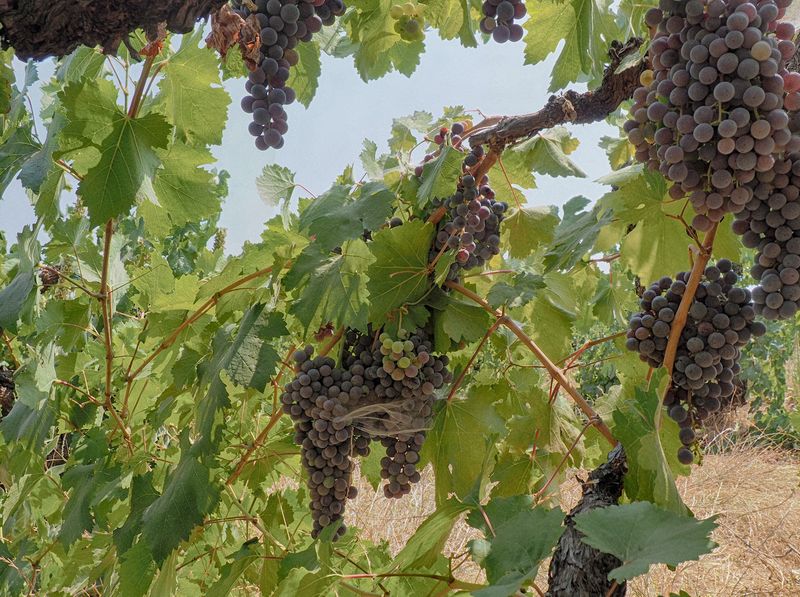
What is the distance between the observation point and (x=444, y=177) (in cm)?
147

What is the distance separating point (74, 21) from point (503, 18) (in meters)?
0.85

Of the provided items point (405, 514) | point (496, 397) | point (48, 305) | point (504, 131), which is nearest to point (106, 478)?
point (48, 305)

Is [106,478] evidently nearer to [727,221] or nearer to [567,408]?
[567,408]

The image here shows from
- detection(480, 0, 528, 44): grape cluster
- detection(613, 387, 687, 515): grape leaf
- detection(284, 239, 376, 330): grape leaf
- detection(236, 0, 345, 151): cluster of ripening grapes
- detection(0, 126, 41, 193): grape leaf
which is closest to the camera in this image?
detection(613, 387, 687, 515): grape leaf


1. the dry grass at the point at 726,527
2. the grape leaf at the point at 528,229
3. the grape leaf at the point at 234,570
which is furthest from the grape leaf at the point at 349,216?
the dry grass at the point at 726,527

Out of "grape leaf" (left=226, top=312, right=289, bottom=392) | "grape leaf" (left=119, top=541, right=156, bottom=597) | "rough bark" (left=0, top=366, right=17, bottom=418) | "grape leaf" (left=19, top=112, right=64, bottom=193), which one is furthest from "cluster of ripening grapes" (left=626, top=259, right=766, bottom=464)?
"rough bark" (left=0, top=366, right=17, bottom=418)

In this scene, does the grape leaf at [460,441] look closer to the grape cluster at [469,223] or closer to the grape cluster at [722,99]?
the grape cluster at [469,223]

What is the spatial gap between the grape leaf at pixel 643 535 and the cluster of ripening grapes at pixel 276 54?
92cm

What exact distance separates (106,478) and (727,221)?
1699 millimetres

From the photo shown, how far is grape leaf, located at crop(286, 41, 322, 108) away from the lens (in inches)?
72.6

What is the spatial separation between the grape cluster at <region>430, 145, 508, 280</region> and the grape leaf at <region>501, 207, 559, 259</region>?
220mm

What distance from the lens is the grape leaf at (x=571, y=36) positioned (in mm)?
1724

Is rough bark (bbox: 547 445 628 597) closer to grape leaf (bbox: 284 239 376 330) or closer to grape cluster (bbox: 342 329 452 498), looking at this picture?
grape cluster (bbox: 342 329 452 498)

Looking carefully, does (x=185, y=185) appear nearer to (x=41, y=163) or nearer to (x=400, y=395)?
(x=41, y=163)
